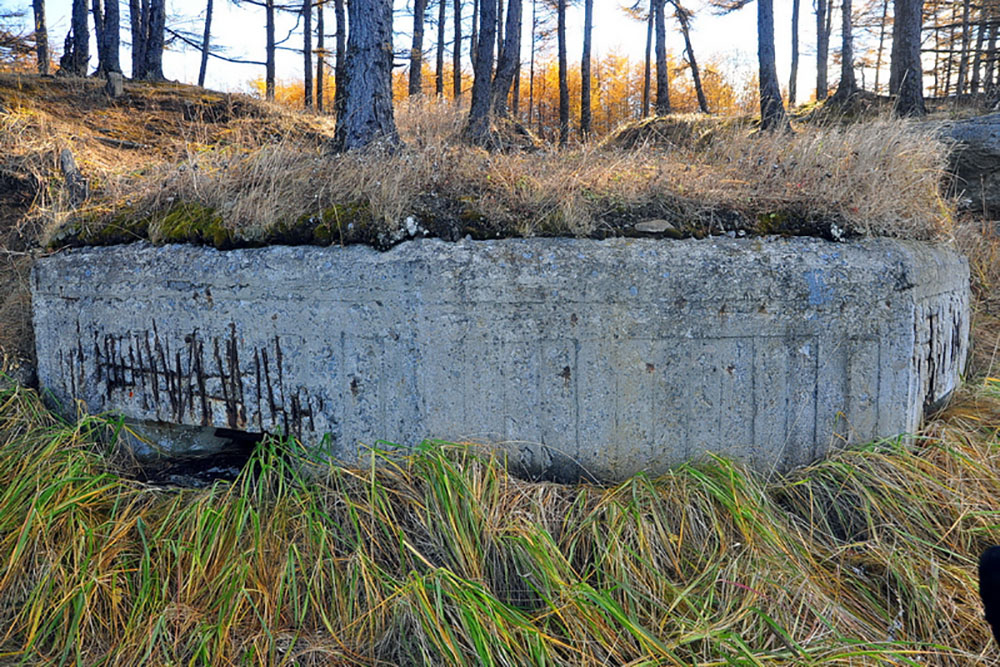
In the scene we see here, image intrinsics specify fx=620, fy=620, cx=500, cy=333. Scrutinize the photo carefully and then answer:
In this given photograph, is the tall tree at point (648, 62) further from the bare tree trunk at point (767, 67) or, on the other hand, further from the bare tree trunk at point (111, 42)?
the bare tree trunk at point (111, 42)

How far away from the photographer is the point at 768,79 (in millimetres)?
8688

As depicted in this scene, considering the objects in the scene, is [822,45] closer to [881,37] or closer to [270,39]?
[881,37]

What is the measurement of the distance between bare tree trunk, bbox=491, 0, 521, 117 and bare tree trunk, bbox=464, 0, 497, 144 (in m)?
0.22

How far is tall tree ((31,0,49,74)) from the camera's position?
10.5 metres

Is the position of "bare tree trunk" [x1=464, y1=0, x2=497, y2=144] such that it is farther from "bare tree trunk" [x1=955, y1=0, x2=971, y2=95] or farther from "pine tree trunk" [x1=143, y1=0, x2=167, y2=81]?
"bare tree trunk" [x1=955, y1=0, x2=971, y2=95]

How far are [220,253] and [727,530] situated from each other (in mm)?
2526

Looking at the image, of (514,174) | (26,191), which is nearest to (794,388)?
(514,174)

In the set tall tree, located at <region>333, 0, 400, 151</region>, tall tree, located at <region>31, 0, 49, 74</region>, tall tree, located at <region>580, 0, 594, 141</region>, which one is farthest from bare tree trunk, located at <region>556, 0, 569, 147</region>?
tall tree, located at <region>31, 0, 49, 74</region>

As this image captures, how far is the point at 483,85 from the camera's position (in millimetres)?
6832

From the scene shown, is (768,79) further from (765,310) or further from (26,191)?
(26,191)

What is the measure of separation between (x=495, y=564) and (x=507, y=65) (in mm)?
6864

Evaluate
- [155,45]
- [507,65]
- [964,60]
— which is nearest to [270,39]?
[155,45]

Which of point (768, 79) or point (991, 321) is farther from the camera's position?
point (768, 79)

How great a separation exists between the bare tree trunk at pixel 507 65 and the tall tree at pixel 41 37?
762 cm
